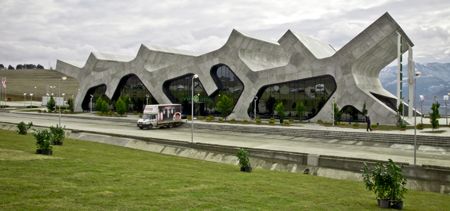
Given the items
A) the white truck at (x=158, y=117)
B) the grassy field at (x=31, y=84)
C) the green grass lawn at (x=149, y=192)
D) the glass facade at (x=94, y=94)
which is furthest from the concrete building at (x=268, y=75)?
the grassy field at (x=31, y=84)

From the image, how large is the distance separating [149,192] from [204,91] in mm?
53322

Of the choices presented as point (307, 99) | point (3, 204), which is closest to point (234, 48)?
point (307, 99)

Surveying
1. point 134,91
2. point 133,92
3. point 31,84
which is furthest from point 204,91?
point 31,84

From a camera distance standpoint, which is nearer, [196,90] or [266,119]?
[266,119]

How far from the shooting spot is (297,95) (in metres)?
53.0

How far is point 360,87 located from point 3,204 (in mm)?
43299

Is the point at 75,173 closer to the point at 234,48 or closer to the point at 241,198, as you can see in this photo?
the point at 241,198

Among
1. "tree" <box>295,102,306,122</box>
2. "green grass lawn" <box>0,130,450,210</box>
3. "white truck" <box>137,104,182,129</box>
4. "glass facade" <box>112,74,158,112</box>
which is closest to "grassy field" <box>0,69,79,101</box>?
"glass facade" <box>112,74,158,112</box>

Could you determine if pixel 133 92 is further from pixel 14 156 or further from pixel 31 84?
pixel 31 84

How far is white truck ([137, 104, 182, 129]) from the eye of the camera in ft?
149

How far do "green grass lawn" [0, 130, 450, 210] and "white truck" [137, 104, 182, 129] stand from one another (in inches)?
1168

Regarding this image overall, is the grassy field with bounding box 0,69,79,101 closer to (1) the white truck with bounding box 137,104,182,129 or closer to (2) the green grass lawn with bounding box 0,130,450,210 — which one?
(1) the white truck with bounding box 137,104,182,129

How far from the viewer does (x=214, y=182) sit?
43.8 ft

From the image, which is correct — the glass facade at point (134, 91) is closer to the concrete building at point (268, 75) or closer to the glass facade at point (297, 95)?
the concrete building at point (268, 75)
